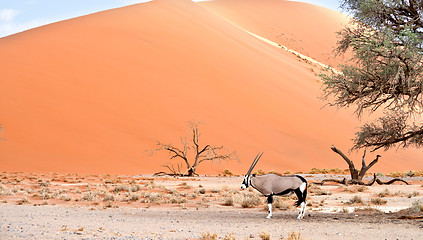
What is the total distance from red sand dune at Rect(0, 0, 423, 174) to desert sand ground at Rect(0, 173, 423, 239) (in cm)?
1241

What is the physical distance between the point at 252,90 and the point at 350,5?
1187 inches

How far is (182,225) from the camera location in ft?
30.8

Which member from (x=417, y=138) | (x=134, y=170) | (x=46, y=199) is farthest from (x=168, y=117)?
(x=417, y=138)

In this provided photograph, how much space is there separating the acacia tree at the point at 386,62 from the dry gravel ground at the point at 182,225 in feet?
7.78

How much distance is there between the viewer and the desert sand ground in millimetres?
8086

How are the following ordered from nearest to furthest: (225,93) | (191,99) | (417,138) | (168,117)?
1. (417,138)
2. (168,117)
3. (191,99)
4. (225,93)

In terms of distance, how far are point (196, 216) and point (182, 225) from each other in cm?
183

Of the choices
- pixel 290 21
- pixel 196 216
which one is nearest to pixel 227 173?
pixel 196 216

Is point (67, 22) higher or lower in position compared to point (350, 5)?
higher

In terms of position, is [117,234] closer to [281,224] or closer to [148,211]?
[281,224]

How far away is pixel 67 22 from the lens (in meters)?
50.9

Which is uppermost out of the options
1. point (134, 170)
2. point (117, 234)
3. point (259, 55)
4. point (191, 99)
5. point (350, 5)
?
point (259, 55)

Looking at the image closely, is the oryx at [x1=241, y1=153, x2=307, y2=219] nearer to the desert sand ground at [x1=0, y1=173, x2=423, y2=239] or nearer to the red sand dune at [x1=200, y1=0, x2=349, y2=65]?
the desert sand ground at [x1=0, y1=173, x2=423, y2=239]

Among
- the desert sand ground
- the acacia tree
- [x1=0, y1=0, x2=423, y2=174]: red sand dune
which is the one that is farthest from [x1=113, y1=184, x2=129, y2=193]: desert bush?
[x1=0, y1=0, x2=423, y2=174]: red sand dune
